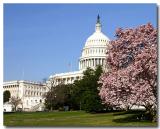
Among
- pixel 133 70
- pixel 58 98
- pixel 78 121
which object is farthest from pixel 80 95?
pixel 133 70

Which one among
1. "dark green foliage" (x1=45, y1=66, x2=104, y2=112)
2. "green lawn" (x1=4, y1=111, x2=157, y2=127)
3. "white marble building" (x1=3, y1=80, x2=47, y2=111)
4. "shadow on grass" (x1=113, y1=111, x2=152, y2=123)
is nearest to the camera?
"green lawn" (x1=4, y1=111, x2=157, y2=127)

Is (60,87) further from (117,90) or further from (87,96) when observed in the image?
(117,90)

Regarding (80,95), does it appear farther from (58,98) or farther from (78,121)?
(78,121)

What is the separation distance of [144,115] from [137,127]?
3.32 m

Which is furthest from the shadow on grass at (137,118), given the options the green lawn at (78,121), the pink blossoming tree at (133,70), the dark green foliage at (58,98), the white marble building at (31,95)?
the white marble building at (31,95)

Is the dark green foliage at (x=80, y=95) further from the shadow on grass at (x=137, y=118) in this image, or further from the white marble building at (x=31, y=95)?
the white marble building at (x=31, y=95)

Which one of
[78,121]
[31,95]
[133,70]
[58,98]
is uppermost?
[31,95]

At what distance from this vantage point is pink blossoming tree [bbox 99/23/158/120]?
15.8 metres

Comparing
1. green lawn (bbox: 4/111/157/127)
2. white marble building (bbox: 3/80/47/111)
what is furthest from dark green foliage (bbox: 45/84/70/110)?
green lawn (bbox: 4/111/157/127)

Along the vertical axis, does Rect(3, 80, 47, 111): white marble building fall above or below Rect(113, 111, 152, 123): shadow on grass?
above

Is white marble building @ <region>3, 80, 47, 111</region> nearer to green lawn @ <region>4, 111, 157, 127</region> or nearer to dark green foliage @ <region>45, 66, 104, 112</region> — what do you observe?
dark green foliage @ <region>45, 66, 104, 112</region>

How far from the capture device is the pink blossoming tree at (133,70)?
1584 cm

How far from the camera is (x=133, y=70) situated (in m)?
16.3

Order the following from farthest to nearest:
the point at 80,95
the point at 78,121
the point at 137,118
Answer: the point at 80,95 → the point at 137,118 → the point at 78,121
